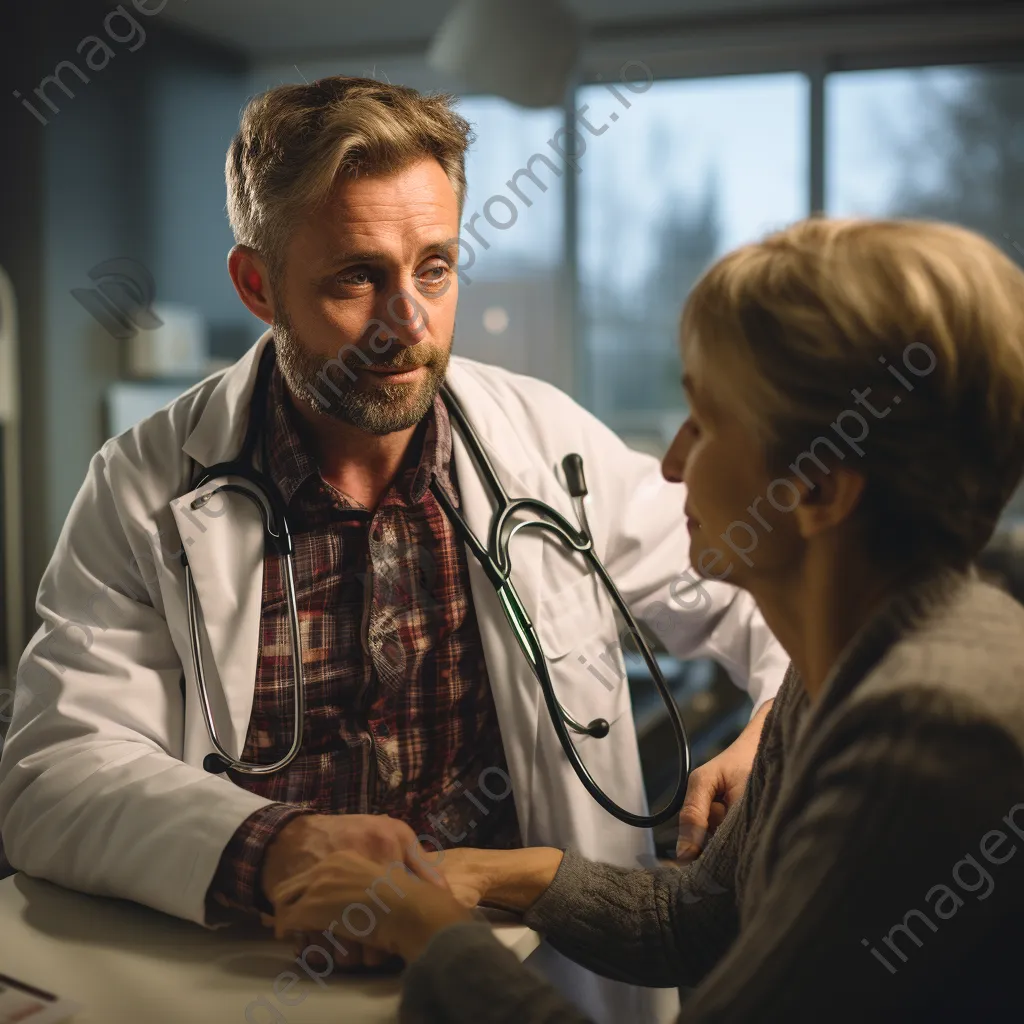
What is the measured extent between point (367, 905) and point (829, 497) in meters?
0.50

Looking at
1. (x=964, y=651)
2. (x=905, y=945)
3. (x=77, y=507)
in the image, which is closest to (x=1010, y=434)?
(x=964, y=651)

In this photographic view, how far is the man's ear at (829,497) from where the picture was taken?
2.45 ft

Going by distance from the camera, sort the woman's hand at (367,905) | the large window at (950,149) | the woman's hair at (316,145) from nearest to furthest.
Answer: the woman's hand at (367,905) → the woman's hair at (316,145) → the large window at (950,149)

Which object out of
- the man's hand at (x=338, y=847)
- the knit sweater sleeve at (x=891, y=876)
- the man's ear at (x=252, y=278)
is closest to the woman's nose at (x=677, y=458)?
the knit sweater sleeve at (x=891, y=876)

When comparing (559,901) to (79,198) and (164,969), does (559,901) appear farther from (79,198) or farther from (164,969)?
(79,198)

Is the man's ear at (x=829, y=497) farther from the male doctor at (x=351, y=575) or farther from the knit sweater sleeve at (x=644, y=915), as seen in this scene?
the male doctor at (x=351, y=575)

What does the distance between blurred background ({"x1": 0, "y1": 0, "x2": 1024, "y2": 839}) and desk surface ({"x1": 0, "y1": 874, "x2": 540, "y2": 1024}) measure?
2354 mm

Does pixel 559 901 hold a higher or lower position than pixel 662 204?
lower

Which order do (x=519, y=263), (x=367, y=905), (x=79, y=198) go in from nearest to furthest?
(x=367, y=905) → (x=79, y=198) → (x=519, y=263)

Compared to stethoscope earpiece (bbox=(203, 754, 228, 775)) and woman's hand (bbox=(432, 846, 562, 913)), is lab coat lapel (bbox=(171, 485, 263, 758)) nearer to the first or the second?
stethoscope earpiece (bbox=(203, 754, 228, 775))

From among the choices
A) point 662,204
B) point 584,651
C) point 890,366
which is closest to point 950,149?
point 662,204

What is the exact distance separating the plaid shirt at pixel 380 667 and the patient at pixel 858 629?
1.17ft

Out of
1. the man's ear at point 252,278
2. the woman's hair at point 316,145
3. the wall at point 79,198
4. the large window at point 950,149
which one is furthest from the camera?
the large window at point 950,149

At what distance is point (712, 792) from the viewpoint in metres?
1.18
